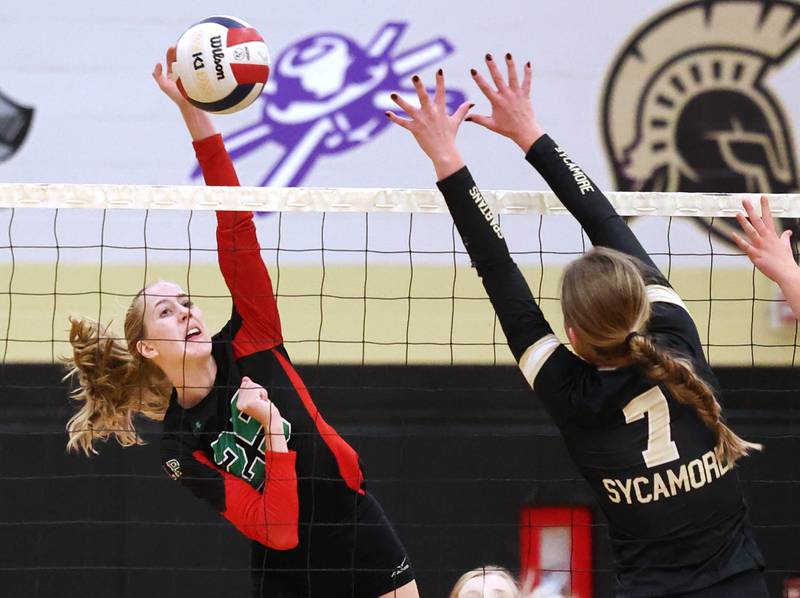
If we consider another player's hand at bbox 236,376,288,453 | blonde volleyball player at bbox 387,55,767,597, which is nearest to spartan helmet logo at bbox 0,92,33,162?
another player's hand at bbox 236,376,288,453

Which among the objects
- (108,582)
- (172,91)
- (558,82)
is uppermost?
(558,82)

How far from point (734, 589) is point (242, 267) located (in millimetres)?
1911

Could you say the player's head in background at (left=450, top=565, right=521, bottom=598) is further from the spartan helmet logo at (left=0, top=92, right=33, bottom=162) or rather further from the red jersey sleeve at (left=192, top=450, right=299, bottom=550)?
the spartan helmet logo at (left=0, top=92, right=33, bottom=162)

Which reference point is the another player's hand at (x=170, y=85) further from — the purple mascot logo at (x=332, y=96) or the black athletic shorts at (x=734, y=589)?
the black athletic shorts at (x=734, y=589)

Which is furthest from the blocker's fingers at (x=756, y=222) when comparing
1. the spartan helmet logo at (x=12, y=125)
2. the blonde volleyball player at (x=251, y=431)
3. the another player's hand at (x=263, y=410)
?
the spartan helmet logo at (x=12, y=125)

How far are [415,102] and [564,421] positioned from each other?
2.93 m

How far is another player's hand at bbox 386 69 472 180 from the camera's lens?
2.62 meters

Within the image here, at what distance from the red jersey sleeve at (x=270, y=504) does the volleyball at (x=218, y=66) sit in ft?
3.58

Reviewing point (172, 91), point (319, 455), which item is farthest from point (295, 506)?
point (172, 91)

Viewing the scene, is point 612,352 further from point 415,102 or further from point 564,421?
point 415,102

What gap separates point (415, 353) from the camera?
521 cm

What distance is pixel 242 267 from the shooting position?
3.76 meters

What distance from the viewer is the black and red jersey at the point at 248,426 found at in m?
3.74

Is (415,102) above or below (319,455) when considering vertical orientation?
above
